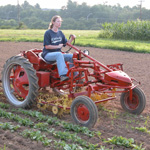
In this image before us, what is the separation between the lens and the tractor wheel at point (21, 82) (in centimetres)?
533

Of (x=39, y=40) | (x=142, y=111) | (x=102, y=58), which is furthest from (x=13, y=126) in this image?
(x=39, y=40)

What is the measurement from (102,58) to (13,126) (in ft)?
26.2

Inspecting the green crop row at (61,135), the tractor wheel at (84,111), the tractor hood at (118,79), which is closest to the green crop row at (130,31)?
the tractor hood at (118,79)

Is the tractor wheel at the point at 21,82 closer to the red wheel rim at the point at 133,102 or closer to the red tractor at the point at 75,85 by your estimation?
the red tractor at the point at 75,85

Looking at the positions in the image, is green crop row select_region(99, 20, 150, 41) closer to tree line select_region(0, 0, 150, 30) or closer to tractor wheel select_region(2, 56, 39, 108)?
tractor wheel select_region(2, 56, 39, 108)

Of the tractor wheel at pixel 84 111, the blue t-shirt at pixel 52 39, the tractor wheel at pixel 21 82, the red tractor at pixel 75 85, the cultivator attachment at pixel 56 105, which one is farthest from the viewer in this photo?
the blue t-shirt at pixel 52 39

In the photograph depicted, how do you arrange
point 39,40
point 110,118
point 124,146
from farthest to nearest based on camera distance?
point 39,40
point 110,118
point 124,146

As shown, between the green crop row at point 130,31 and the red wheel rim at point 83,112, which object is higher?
the green crop row at point 130,31

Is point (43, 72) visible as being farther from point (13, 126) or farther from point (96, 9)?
point (96, 9)

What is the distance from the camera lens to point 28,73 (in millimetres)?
5336

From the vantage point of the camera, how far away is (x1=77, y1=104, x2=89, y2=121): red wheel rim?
4633 mm

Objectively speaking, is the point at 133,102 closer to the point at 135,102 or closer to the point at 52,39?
the point at 135,102

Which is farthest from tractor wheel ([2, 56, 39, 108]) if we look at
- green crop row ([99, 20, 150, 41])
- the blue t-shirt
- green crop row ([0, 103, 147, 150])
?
green crop row ([99, 20, 150, 41])

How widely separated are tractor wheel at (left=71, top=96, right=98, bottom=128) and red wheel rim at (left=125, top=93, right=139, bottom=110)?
1.16 m
